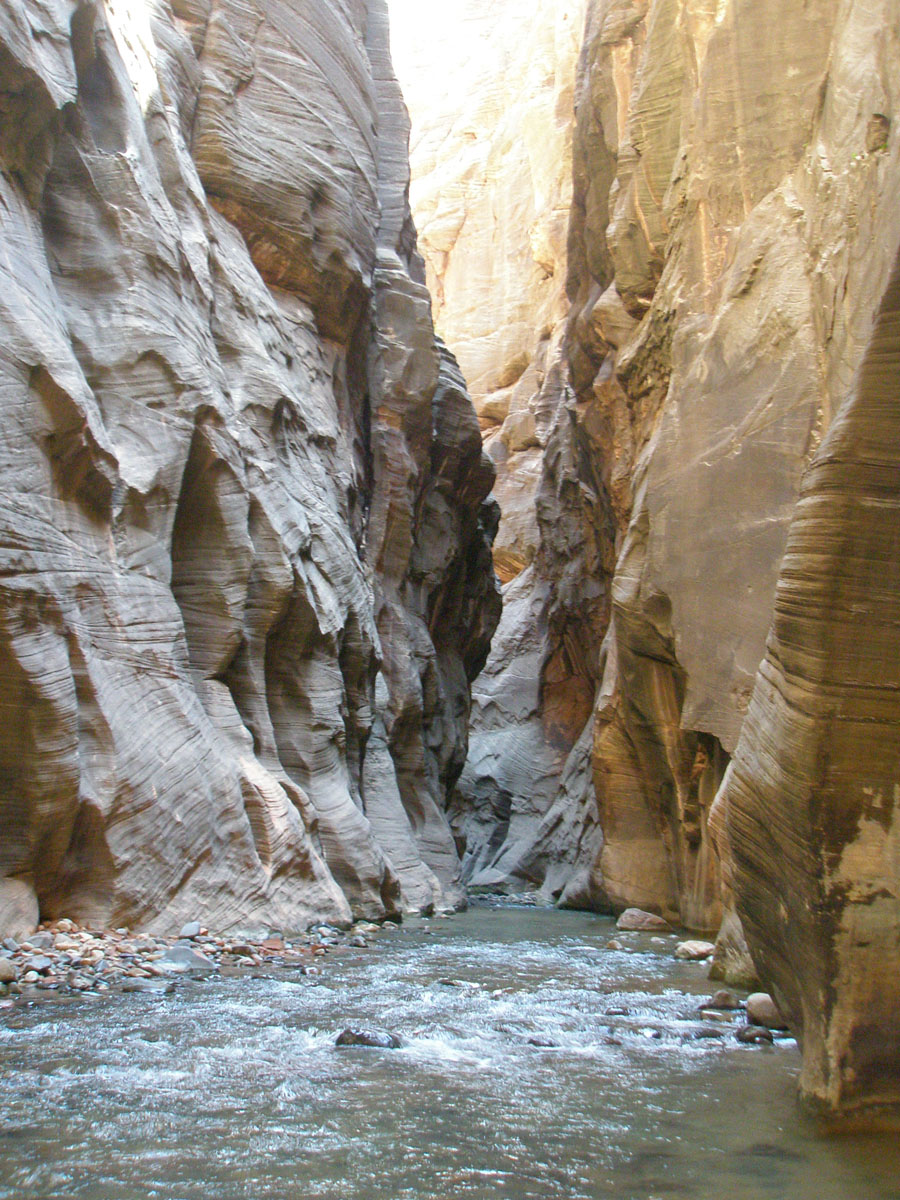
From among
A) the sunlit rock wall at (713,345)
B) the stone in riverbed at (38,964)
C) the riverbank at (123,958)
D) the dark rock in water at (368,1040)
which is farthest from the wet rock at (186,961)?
the sunlit rock wall at (713,345)

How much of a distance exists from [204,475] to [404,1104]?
896cm

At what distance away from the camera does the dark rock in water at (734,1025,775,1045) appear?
6.06 m

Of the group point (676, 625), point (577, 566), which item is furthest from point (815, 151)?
point (577, 566)

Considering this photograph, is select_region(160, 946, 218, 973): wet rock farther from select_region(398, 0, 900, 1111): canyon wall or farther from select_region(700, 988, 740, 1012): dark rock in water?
select_region(398, 0, 900, 1111): canyon wall

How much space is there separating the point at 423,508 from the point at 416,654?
12.9ft

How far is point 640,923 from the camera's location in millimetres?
16016

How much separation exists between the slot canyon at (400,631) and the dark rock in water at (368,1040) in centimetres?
7

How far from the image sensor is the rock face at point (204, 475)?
888 centimetres

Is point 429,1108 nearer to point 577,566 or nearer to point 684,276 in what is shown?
point 684,276

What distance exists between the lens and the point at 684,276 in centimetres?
1547

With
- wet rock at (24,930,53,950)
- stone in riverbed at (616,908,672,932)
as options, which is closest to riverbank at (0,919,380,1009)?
wet rock at (24,930,53,950)

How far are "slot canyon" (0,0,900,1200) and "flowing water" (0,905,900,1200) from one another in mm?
34

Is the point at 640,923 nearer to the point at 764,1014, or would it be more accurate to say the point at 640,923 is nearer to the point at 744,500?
the point at 744,500

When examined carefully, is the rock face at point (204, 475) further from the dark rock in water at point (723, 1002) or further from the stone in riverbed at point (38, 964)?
the dark rock in water at point (723, 1002)
